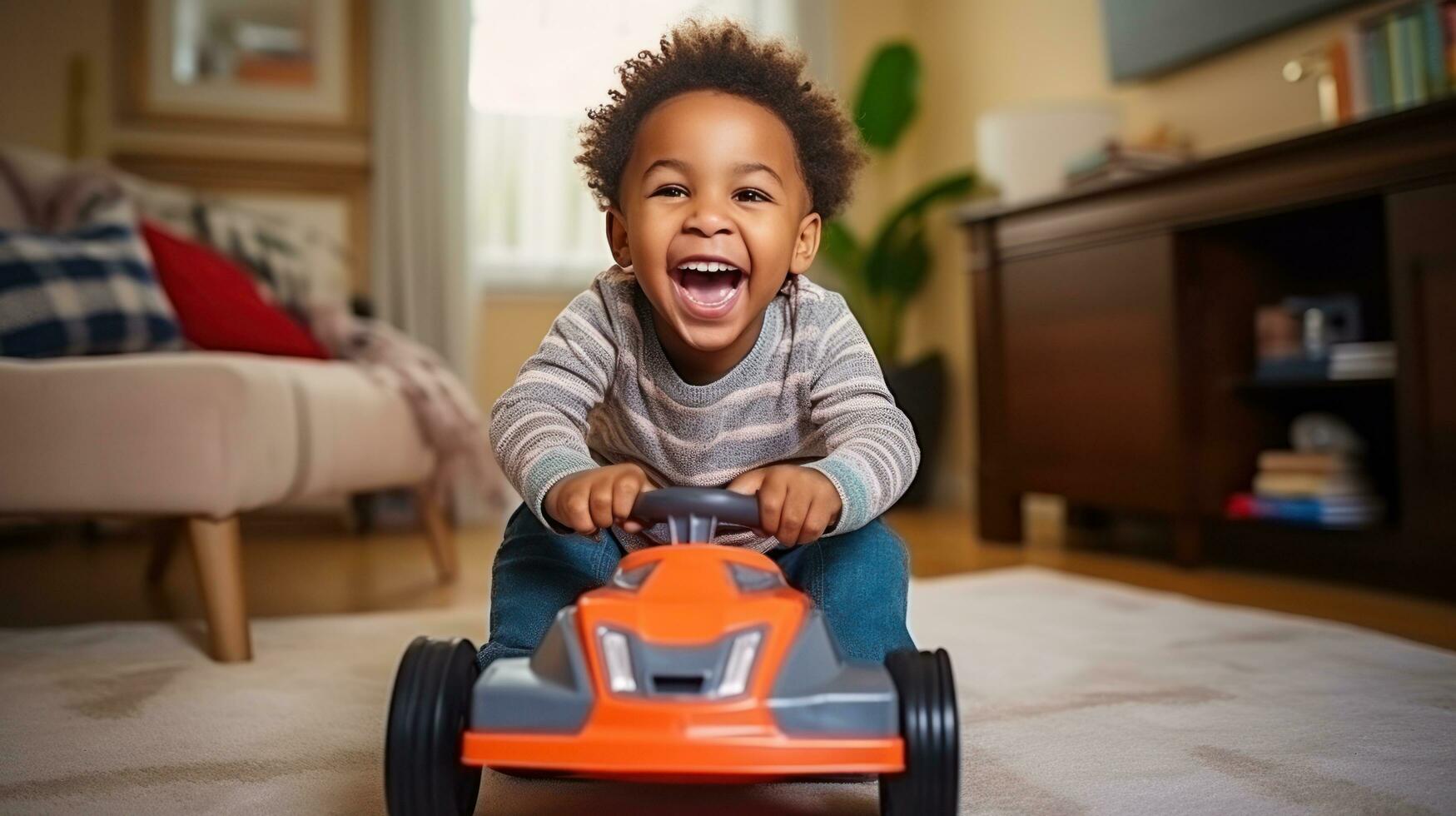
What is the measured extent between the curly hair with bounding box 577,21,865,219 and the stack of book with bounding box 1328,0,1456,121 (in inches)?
55.7

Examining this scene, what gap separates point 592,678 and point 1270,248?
2276mm

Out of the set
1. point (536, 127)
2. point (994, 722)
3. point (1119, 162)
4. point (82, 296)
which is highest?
point (536, 127)

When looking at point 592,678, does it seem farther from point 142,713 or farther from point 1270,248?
point 1270,248

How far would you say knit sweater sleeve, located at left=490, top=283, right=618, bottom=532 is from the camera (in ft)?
3.22

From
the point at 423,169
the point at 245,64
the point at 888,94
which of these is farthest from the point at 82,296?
the point at 888,94

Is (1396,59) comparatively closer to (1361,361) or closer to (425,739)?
(1361,361)

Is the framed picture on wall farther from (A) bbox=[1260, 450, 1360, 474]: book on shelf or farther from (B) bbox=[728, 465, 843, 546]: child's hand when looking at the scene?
(B) bbox=[728, 465, 843, 546]: child's hand

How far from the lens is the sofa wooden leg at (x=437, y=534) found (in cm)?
254

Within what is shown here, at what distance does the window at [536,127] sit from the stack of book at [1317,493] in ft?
8.22

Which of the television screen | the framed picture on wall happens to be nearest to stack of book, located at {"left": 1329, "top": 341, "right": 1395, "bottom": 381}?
the television screen

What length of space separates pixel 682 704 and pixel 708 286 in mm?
484

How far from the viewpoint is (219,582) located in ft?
5.19

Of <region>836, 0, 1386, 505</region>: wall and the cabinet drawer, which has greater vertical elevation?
<region>836, 0, 1386, 505</region>: wall

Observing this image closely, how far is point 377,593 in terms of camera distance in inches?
91.3
